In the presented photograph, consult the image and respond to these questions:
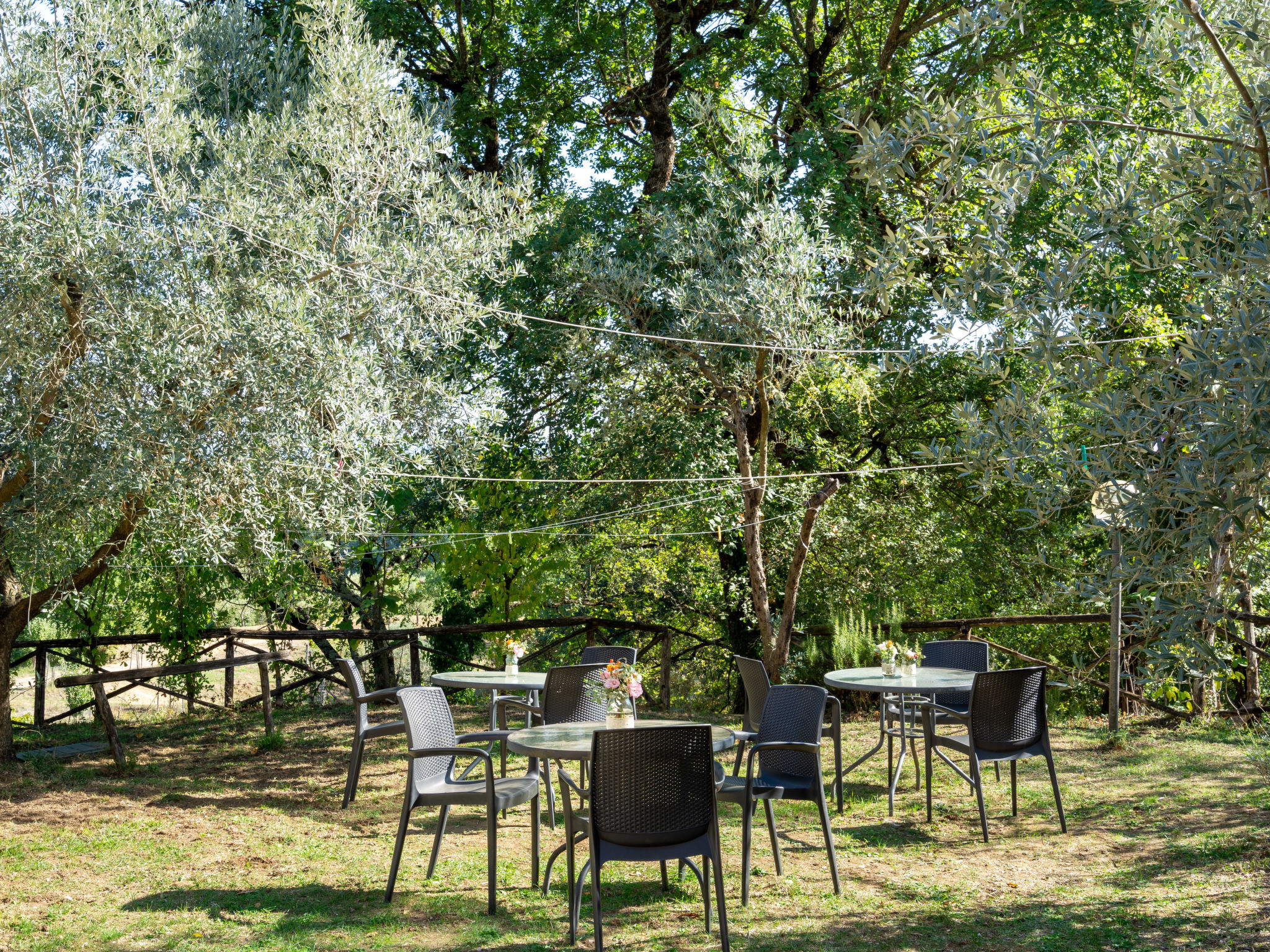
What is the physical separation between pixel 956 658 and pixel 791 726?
2.78 m

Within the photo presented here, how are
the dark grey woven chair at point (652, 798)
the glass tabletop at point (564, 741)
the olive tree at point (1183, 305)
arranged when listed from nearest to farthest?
the olive tree at point (1183, 305) < the dark grey woven chair at point (652, 798) < the glass tabletop at point (564, 741)

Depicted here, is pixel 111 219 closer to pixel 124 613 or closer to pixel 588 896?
pixel 588 896

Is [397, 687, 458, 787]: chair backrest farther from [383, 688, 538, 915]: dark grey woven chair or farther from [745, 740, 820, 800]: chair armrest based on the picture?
[745, 740, 820, 800]: chair armrest

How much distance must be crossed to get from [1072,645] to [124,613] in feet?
32.0

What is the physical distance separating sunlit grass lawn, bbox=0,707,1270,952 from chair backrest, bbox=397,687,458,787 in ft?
1.55

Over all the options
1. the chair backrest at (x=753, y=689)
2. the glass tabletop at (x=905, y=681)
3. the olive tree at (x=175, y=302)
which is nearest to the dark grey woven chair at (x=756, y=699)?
the chair backrest at (x=753, y=689)

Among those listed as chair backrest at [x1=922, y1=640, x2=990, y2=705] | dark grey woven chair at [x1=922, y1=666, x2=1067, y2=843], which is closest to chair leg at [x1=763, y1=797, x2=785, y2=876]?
dark grey woven chair at [x1=922, y1=666, x2=1067, y2=843]

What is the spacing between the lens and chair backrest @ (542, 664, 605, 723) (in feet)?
16.0

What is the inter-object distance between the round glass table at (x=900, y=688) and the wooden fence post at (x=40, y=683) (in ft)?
23.1

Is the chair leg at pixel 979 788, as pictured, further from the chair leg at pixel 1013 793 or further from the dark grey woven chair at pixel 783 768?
the dark grey woven chair at pixel 783 768

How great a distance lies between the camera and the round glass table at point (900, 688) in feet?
17.0

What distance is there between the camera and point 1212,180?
2.95 m

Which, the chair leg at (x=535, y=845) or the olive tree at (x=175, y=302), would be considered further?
the olive tree at (x=175, y=302)

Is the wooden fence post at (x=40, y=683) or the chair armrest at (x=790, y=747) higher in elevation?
the chair armrest at (x=790, y=747)
